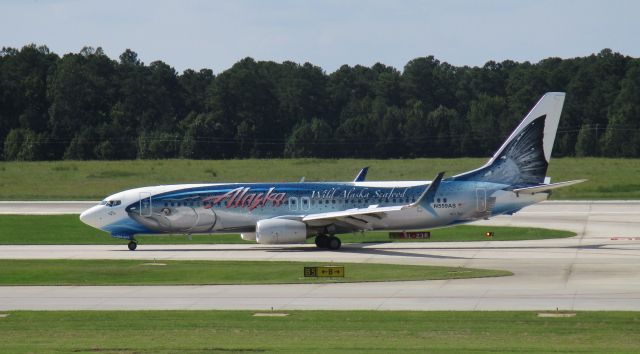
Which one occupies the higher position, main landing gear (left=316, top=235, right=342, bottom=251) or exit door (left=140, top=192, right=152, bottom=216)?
exit door (left=140, top=192, right=152, bottom=216)

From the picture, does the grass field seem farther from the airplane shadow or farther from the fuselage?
the airplane shadow

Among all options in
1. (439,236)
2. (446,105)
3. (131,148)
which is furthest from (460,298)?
(446,105)

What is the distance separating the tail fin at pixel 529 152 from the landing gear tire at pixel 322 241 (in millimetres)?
7321

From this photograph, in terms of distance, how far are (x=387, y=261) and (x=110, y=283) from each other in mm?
11150

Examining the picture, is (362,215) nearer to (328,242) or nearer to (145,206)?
(328,242)

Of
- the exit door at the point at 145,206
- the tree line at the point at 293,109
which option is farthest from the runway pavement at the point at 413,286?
the tree line at the point at 293,109

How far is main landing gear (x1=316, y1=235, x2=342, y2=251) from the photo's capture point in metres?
49.2

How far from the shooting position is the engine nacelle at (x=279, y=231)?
160 feet

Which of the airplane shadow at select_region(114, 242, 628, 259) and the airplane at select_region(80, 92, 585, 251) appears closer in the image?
the airplane shadow at select_region(114, 242, 628, 259)

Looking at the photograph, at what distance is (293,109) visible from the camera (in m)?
154

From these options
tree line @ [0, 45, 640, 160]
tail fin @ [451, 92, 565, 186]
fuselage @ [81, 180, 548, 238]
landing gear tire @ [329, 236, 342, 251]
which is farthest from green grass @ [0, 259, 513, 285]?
tree line @ [0, 45, 640, 160]

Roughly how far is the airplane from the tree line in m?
82.4
